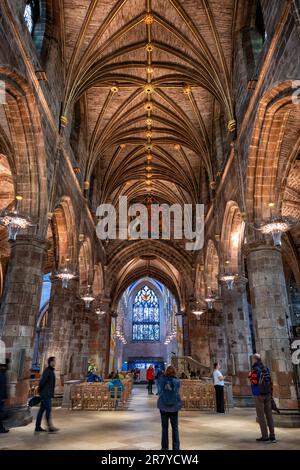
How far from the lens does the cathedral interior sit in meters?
8.91

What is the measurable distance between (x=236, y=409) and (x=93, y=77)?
14034mm

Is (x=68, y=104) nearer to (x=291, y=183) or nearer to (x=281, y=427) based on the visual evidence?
(x=291, y=183)

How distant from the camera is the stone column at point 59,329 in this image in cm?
1350

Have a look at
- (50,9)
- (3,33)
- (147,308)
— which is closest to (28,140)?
(3,33)

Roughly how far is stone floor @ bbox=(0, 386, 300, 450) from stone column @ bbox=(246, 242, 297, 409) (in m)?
1.15

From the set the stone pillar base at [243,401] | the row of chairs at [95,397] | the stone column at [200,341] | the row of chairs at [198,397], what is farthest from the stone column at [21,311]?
the stone column at [200,341]

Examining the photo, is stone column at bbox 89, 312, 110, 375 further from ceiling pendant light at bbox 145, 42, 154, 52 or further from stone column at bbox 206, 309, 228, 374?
ceiling pendant light at bbox 145, 42, 154, 52

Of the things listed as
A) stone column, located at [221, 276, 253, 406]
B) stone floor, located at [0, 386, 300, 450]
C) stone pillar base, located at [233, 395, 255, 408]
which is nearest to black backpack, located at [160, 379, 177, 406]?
stone floor, located at [0, 386, 300, 450]

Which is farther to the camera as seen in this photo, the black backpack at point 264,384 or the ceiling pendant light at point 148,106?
the ceiling pendant light at point 148,106

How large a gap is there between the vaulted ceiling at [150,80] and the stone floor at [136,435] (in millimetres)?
10050

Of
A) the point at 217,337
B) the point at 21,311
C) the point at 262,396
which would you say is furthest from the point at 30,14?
the point at 217,337

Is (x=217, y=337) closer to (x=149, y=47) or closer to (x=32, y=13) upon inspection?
(x=149, y=47)

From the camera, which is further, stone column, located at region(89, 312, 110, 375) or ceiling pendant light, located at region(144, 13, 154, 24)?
stone column, located at region(89, 312, 110, 375)

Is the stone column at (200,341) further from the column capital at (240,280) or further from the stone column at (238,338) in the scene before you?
the column capital at (240,280)
